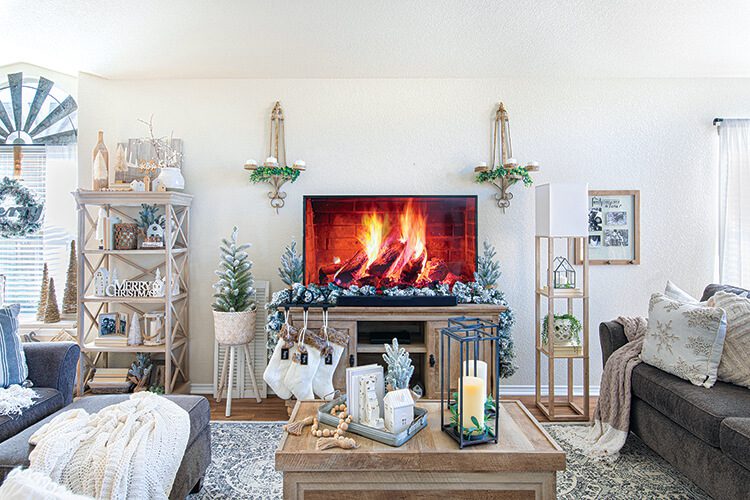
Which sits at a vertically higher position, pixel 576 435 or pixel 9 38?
pixel 9 38

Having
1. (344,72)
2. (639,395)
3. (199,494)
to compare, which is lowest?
(199,494)

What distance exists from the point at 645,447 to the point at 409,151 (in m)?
2.60

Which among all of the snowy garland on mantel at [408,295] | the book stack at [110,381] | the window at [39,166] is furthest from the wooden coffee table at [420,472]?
the window at [39,166]

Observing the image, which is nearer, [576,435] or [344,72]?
[576,435]

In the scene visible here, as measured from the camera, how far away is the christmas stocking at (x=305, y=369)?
2.83 meters

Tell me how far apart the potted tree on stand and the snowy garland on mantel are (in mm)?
224

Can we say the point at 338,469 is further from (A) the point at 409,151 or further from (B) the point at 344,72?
(B) the point at 344,72

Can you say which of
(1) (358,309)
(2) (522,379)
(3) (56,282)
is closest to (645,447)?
(2) (522,379)

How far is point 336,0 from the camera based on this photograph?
118 inches

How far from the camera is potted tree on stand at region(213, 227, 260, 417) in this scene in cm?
348

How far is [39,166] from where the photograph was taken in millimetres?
4184

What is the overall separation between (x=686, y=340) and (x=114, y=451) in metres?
2.72

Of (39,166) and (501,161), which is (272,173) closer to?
Result: (501,161)

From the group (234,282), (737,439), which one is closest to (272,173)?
(234,282)
